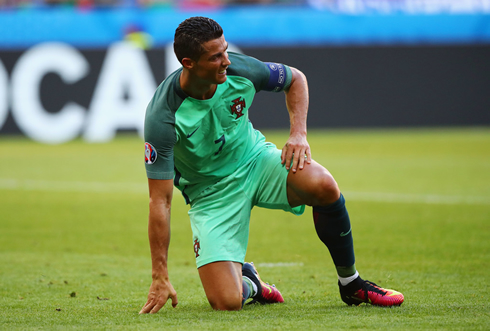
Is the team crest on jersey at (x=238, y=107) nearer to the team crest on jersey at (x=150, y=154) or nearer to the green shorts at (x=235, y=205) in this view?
the green shorts at (x=235, y=205)

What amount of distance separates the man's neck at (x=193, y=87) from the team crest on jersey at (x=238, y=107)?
205 millimetres

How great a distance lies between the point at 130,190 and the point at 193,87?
6290 millimetres

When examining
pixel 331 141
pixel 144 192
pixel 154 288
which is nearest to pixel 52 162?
pixel 144 192

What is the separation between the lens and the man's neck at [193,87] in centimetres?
419

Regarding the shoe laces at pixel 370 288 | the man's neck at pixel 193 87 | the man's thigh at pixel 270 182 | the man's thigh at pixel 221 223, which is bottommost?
the shoe laces at pixel 370 288

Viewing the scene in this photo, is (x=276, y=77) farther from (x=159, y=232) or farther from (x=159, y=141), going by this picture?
(x=159, y=232)

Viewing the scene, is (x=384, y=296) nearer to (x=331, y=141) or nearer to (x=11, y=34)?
(x=331, y=141)

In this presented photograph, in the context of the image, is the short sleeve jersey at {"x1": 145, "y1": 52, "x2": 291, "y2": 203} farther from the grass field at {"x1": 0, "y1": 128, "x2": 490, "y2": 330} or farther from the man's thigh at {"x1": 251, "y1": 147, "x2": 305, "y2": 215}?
the grass field at {"x1": 0, "y1": 128, "x2": 490, "y2": 330}

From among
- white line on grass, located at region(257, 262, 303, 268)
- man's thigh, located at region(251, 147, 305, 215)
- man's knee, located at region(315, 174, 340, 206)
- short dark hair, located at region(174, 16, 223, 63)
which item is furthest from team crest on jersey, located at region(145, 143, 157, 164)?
white line on grass, located at region(257, 262, 303, 268)

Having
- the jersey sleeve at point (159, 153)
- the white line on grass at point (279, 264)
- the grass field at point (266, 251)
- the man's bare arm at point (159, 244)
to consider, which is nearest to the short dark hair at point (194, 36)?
the jersey sleeve at point (159, 153)

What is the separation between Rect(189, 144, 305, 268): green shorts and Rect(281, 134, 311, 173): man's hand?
0.07 meters

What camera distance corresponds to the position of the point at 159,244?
3.91 m

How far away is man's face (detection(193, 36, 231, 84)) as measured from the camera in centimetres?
404

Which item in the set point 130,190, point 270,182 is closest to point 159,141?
point 270,182
